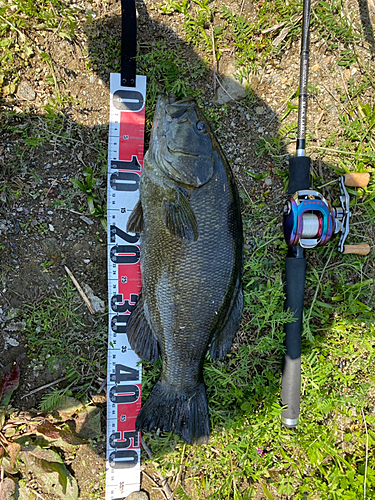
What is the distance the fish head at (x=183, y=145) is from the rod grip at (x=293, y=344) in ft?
3.93

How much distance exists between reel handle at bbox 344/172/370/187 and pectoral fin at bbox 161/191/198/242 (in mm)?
1620

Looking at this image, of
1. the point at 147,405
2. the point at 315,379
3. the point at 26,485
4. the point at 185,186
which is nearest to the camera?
the point at 185,186

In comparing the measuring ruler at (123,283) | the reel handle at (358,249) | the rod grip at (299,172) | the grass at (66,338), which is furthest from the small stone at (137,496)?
the rod grip at (299,172)

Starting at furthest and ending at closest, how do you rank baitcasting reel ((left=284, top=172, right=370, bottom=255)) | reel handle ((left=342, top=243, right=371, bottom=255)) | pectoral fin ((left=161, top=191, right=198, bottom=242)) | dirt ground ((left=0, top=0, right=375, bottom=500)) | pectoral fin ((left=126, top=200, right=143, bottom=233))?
1. reel handle ((left=342, top=243, right=371, bottom=255))
2. dirt ground ((left=0, top=0, right=375, bottom=500))
3. baitcasting reel ((left=284, top=172, right=370, bottom=255))
4. pectoral fin ((left=126, top=200, right=143, bottom=233))
5. pectoral fin ((left=161, top=191, right=198, bottom=242))

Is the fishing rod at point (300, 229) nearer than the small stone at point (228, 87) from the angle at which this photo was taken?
Yes

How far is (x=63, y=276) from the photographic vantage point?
9.25ft

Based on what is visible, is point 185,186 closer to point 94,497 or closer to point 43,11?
point 43,11

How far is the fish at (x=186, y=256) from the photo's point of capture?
2.26 m

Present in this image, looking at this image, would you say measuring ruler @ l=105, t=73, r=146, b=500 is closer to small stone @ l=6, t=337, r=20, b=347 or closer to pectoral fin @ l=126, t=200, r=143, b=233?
pectoral fin @ l=126, t=200, r=143, b=233

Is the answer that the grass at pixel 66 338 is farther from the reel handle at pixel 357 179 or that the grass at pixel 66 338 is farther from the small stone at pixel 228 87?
the reel handle at pixel 357 179

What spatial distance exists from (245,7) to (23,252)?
119 inches

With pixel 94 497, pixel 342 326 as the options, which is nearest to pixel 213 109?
pixel 342 326

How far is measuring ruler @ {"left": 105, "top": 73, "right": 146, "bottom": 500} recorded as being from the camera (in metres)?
2.77

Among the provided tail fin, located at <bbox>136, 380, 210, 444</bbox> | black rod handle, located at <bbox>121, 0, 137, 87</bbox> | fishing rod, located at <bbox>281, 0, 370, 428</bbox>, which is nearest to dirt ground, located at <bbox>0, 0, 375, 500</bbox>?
black rod handle, located at <bbox>121, 0, 137, 87</bbox>
